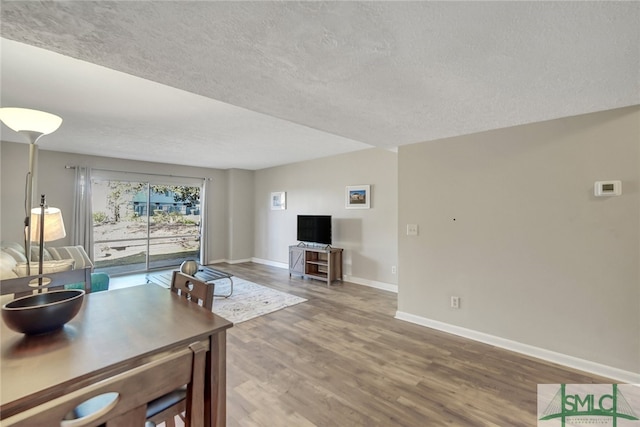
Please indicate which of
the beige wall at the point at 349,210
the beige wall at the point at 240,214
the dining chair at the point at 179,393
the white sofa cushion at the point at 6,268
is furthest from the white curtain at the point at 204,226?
the dining chair at the point at 179,393

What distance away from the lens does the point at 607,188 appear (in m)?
2.19

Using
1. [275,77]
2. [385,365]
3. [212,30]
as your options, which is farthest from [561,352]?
[212,30]

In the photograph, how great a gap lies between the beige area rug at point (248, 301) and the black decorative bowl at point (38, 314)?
2437 millimetres

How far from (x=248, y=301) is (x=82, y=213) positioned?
3.66 meters

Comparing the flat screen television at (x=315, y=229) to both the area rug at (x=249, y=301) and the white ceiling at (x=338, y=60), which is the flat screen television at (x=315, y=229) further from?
the white ceiling at (x=338, y=60)

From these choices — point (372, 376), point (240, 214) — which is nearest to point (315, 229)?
point (240, 214)

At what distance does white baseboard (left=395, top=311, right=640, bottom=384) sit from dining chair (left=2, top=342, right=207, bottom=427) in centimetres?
285

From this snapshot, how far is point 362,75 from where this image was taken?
1.63 meters

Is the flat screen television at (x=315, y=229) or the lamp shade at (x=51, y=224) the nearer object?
the lamp shade at (x=51, y=224)

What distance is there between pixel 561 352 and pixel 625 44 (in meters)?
2.35

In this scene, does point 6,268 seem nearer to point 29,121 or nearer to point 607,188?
point 29,121

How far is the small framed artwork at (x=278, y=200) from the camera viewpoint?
6.39 metres

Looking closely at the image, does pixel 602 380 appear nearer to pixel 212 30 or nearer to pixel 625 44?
pixel 625 44

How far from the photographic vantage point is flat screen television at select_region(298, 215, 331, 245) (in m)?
5.20
